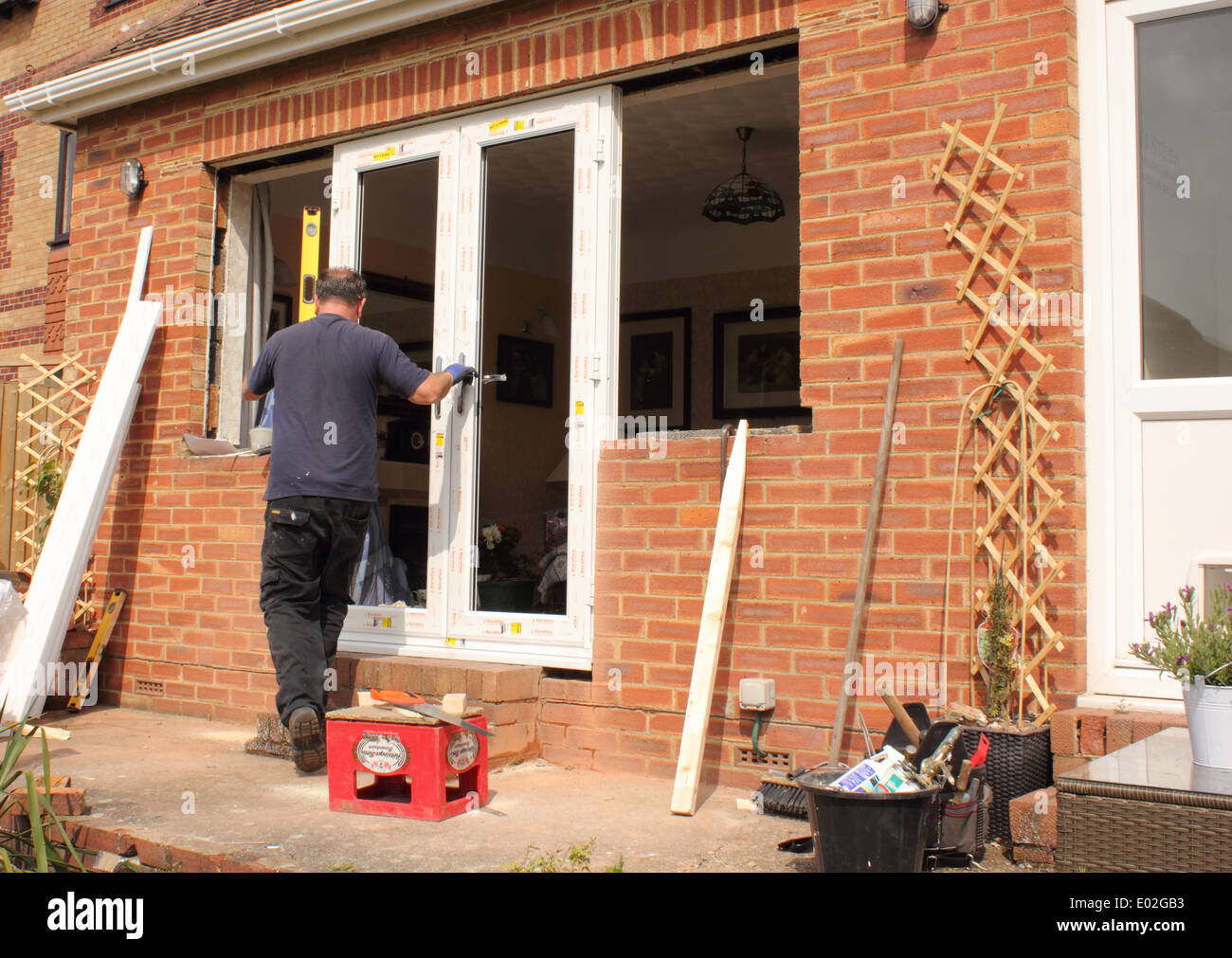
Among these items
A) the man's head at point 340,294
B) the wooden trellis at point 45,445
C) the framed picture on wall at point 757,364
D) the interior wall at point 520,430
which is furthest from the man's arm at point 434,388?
the framed picture on wall at point 757,364

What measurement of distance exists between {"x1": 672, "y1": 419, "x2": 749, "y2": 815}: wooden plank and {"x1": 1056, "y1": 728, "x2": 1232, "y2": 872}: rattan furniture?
1373 mm

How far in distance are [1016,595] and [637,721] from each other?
1677mm

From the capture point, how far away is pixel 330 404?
482 cm

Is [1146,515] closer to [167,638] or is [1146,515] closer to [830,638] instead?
[830,638]

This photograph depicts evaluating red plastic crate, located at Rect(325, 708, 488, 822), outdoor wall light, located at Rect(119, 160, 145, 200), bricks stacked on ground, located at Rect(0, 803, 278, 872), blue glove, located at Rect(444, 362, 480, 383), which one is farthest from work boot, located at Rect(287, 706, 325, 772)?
outdoor wall light, located at Rect(119, 160, 145, 200)

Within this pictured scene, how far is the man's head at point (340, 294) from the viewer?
5.00 meters

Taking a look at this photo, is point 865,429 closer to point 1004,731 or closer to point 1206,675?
point 1004,731

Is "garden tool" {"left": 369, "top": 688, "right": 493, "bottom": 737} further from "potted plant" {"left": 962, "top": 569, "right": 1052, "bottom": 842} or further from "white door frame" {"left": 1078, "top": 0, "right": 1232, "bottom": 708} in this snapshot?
"white door frame" {"left": 1078, "top": 0, "right": 1232, "bottom": 708}

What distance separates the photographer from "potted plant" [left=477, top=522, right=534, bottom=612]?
17.8 ft

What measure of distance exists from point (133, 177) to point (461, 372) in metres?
3.07

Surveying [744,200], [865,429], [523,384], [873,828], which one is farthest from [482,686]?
[744,200]

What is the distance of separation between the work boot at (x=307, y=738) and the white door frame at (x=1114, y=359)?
9.49 feet
